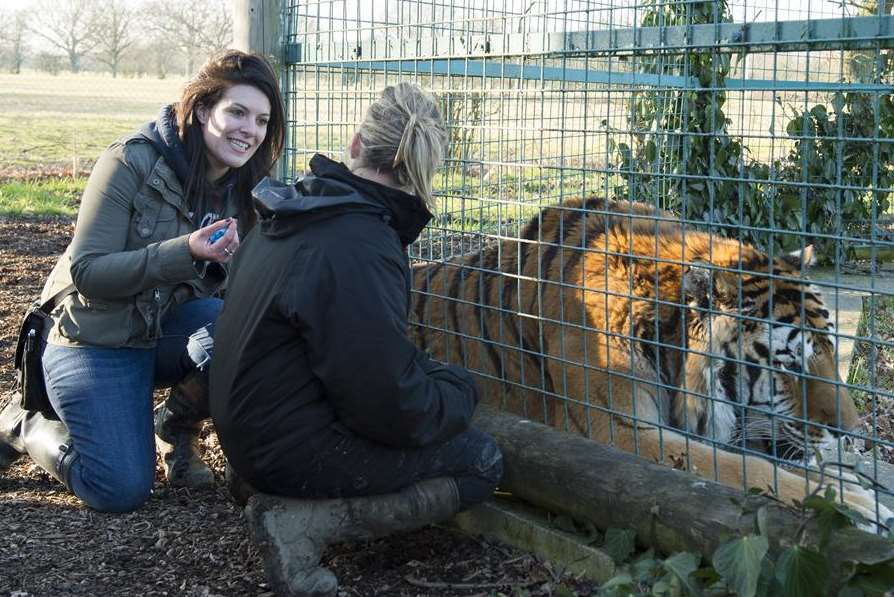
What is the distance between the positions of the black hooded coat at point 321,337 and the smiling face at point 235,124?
731mm

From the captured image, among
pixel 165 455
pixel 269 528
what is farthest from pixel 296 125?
pixel 269 528

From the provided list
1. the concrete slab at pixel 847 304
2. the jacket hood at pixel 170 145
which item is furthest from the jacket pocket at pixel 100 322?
the concrete slab at pixel 847 304

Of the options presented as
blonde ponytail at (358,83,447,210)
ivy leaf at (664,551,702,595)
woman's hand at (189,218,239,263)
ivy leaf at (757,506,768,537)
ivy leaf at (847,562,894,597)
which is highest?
blonde ponytail at (358,83,447,210)

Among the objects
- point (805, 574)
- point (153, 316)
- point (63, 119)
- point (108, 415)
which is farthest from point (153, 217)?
point (63, 119)

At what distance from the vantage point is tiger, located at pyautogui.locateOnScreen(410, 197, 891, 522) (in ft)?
10.9

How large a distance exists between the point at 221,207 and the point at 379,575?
61.1 inches

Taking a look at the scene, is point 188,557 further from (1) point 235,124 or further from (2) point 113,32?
(2) point 113,32

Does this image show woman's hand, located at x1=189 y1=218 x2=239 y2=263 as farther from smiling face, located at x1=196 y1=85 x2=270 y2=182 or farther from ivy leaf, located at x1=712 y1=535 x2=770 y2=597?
ivy leaf, located at x1=712 y1=535 x2=770 y2=597

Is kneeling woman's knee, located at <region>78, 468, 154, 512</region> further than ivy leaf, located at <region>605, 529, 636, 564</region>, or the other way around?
kneeling woman's knee, located at <region>78, 468, 154, 512</region>

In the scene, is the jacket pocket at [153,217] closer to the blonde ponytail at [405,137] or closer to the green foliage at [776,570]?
the blonde ponytail at [405,137]

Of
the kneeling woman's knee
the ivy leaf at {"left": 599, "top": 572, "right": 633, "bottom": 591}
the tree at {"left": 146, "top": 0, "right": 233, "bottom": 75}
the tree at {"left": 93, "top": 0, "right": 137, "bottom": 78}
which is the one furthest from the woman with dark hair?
the tree at {"left": 93, "top": 0, "right": 137, "bottom": 78}

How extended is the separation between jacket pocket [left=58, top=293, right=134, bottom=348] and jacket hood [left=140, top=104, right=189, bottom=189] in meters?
0.50

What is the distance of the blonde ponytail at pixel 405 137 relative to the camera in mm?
2678

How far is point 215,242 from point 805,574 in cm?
203
